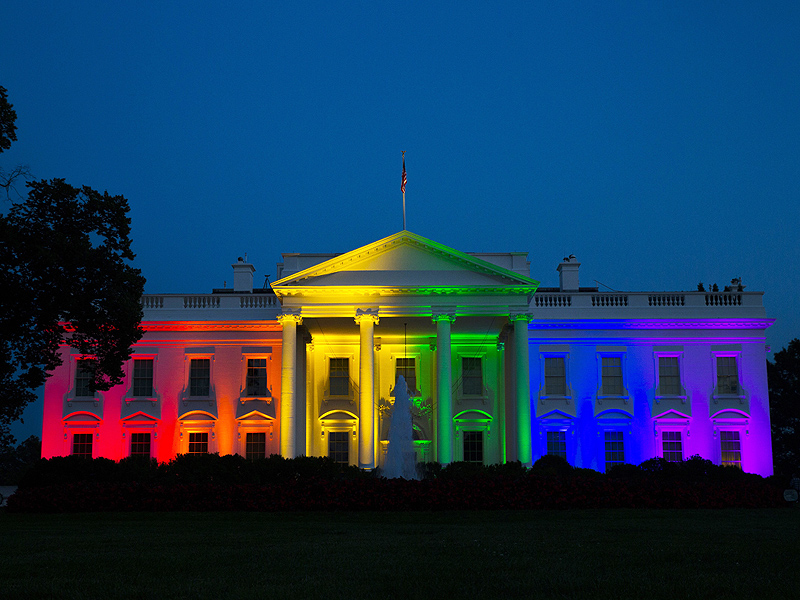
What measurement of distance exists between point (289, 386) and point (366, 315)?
4.27 m

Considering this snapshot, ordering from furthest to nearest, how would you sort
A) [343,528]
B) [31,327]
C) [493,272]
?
1. [493,272]
2. [31,327]
3. [343,528]

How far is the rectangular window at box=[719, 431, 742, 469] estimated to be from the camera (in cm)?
3603

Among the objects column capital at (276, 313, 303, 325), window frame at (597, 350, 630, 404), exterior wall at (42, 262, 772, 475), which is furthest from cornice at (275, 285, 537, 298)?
window frame at (597, 350, 630, 404)

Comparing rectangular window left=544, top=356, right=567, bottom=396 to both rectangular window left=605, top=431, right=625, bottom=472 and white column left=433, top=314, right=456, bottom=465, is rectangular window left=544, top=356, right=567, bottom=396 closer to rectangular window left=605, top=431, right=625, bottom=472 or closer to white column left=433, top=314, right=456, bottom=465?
rectangular window left=605, top=431, right=625, bottom=472

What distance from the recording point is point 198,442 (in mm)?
36469

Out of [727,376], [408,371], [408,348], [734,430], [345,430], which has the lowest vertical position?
[734,430]

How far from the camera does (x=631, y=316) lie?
1475 inches

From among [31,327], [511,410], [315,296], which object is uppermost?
[315,296]

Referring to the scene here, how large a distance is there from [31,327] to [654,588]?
22.7m

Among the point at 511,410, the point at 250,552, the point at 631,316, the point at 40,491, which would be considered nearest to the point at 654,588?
the point at 250,552

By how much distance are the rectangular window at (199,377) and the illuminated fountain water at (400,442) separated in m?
10.0

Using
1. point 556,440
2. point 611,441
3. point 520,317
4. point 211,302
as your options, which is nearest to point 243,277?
point 211,302

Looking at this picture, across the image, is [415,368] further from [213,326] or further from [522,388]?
[213,326]

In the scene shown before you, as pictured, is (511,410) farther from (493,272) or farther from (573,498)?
(573,498)
